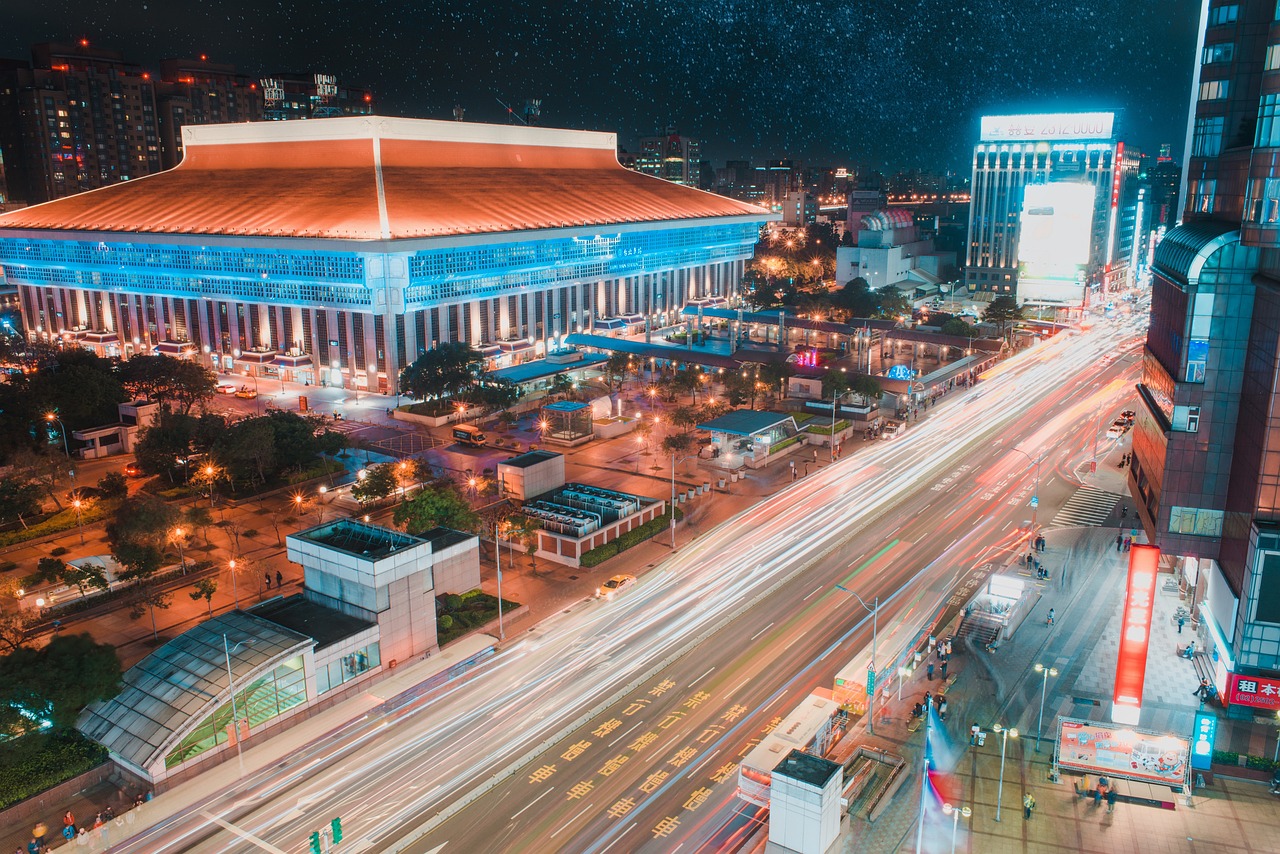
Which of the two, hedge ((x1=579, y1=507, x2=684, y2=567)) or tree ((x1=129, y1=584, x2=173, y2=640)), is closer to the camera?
tree ((x1=129, y1=584, x2=173, y2=640))

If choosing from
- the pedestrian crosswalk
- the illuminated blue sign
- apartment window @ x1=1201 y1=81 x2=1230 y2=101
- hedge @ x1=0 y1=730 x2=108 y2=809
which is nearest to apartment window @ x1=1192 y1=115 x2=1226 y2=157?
apartment window @ x1=1201 y1=81 x2=1230 y2=101

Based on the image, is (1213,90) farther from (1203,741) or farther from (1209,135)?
(1203,741)

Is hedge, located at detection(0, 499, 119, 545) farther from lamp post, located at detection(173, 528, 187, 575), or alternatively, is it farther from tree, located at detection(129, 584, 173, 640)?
tree, located at detection(129, 584, 173, 640)

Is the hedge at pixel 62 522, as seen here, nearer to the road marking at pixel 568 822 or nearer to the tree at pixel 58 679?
the tree at pixel 58 679

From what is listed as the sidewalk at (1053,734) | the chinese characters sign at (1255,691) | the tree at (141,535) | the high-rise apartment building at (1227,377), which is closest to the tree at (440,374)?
the tree at (141,535)

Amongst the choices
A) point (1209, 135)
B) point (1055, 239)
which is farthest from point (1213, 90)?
point (1055, 239)
